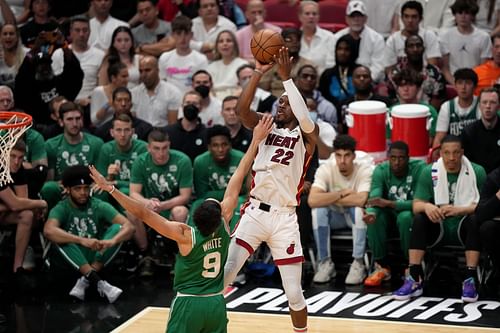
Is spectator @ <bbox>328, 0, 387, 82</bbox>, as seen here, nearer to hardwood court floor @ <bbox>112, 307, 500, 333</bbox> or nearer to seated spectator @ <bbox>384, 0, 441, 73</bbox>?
seated spectator @ <bbox>384, 0, 441, 73</bbox>

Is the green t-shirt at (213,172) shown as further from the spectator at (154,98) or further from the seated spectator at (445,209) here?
the seated spectator at (445,209)

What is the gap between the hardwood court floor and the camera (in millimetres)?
8921

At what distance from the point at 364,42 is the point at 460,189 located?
9.45 feet

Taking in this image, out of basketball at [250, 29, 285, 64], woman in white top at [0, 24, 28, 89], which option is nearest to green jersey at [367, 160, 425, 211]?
basketball at [250, 29, 285, 64]

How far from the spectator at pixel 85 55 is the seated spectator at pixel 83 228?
94.1 inches

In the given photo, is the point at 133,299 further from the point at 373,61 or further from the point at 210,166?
the point at 373,61

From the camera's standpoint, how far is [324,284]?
10.4 m

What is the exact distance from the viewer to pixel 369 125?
439 inches

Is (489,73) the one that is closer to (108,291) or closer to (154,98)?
(154,98)

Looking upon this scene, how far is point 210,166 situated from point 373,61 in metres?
2.60

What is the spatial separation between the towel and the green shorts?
11.5ft

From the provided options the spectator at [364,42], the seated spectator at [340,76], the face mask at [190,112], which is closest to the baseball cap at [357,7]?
the spectator at [364,42]

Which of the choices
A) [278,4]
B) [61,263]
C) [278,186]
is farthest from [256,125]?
[278,4]

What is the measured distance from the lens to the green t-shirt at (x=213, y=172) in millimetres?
10906
